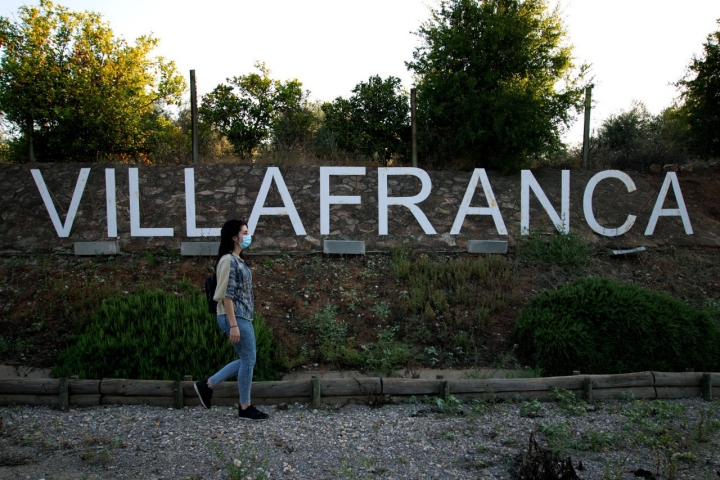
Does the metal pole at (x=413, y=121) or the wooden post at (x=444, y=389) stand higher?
the metal pole at (x=413, y=121)

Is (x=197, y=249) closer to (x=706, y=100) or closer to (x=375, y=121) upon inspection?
(x=375, y=121)

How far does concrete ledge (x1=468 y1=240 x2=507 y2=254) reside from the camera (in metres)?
10.6

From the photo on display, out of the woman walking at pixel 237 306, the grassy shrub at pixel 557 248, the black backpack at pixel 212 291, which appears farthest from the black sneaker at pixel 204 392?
the grassy shrub at pixel 557 248

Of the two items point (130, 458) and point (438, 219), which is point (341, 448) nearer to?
point (130, 458)

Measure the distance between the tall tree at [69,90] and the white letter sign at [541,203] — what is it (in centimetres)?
885

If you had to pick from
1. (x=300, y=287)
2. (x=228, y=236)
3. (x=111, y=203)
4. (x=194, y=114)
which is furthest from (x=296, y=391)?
(x=194, y=114)

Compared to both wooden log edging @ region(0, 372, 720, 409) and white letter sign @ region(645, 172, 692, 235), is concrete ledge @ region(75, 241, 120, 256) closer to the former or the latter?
wooden log edging @ region(0, 372, 720, 409)

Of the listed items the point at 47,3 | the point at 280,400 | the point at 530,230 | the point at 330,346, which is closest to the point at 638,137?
the point at 530,230

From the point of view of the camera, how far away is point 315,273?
991cm

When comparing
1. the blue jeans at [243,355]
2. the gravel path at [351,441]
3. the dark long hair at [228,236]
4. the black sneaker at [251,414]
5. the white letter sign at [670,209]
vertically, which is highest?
the white letter sign at [670,209]

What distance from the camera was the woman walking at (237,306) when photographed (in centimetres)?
495

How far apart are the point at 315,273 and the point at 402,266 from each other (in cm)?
147

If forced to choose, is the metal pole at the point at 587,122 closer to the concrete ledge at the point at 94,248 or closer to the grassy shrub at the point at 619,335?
the grassy shrub at the point at 619,335

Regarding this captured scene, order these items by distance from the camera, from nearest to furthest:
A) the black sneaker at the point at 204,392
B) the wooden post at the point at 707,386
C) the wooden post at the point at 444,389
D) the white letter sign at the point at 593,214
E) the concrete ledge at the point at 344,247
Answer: the black sneaker at the point at 204,392
the wooden post at the point at 444,389
the wooden post at the point at 707,386
the concrete ledge at the point at 344,247
the white letter sign at the point at 593,214
